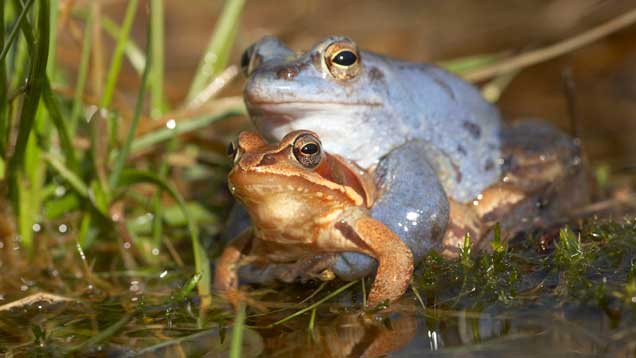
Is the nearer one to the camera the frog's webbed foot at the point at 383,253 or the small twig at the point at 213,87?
the frog's webbed foot at the point at 383,253

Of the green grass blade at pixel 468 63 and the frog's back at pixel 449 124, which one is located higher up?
the green grass blade at pixel 468 63

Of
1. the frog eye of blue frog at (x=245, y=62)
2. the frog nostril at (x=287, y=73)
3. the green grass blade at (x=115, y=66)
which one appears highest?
the green grass blade at (x=115, y=66)

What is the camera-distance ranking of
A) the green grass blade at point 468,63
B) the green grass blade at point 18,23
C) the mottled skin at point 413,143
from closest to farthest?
the green grass blade at point 18,23
the mottled skin at point 413,143
the green grass blade at point 468,63

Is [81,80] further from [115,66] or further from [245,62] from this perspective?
[245,62]

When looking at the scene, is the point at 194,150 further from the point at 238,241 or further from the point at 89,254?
the point at 238,241

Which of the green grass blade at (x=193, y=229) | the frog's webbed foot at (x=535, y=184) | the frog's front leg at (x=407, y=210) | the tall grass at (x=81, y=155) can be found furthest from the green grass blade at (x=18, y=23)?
the frog's webbed foot at (x=535, y=184)

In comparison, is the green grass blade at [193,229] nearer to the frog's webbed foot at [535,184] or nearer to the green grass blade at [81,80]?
the green grass blade at [81,80]

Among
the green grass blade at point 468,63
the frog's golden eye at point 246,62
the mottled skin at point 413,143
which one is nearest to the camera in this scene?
the mottled skin at point 413,143
